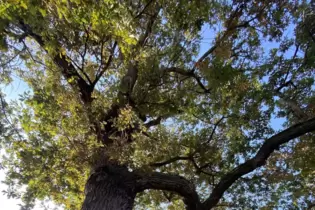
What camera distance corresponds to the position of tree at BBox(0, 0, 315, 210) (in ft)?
12.1

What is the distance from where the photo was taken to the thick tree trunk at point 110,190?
11.7 ft

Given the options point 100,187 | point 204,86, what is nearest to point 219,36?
point 204,86

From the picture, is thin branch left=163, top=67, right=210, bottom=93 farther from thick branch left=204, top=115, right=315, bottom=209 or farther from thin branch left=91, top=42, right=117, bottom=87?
thick branch left=204, top=115, right=315, bottom=209

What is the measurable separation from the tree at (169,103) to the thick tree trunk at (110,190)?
0.01 m

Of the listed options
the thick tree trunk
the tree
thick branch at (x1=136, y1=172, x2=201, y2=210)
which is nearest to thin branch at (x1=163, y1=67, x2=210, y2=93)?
the tree

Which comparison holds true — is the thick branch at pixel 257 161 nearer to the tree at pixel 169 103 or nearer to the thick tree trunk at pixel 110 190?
the tree at pixel 169 103

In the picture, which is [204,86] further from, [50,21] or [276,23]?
[50,21]

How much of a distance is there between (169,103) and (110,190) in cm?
156

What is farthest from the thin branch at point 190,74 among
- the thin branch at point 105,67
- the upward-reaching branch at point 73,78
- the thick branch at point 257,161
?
the upward-reaching branch at point 73,78

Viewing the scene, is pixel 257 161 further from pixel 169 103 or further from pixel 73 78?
pixel 73 78

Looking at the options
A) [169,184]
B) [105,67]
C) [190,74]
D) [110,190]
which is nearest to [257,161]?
[169,184]

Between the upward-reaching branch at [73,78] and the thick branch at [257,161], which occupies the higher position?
the upward-reaching branch at [73,78]

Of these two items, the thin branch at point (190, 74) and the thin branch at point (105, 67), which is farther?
the thin branch at point (190, 74)

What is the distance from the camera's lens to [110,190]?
368 centimetres
